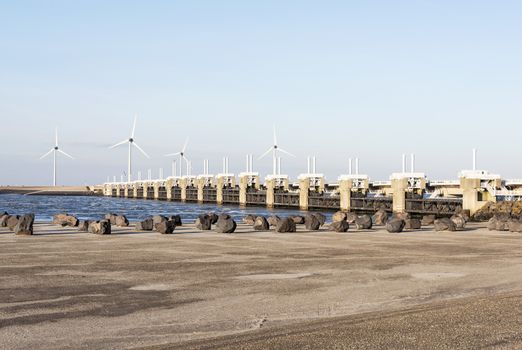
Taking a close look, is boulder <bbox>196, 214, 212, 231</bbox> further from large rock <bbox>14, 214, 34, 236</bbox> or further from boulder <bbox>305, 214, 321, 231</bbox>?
large rock <bbox>14, 214, 34, 236</bbox>

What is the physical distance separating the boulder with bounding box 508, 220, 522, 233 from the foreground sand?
996 centimetres

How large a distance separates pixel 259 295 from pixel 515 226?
25.4 m

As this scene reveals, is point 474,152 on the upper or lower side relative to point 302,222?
upper

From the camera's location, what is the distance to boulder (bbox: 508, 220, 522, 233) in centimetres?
3591

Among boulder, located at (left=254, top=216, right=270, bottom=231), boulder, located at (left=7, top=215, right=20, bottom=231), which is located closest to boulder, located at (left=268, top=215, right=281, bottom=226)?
boulder, located at (left=254, top=216, right=270, bottom=231)

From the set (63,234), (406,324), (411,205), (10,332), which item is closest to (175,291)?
(10,332)

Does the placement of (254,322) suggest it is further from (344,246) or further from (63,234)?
(63,234)

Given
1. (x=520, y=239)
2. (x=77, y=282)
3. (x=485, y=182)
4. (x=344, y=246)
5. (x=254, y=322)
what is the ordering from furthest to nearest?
1. (x=485, y=182)
2. (x=520, y=239)
3. (x=344, y=246)
4. (x=77, y=282)
5. (x=254, y=322)

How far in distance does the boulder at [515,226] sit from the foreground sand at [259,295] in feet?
32.7

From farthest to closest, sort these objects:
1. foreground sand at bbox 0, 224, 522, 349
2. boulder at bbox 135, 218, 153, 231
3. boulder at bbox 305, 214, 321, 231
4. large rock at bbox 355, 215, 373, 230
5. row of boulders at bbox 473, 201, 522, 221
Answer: row of boulders at bbox 473, 201, 522, 221 < large rock at bbox 355, 215, 373, 230 < boulder at bbox 305, 214, 321, 231 < boulder at bbox 135, 218, 153, 231 < foreground sand at bbox 0, 224, 522, 349

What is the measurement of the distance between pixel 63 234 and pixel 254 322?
22.9m

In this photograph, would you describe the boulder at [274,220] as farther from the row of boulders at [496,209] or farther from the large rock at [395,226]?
the row of boulders at [496,209]

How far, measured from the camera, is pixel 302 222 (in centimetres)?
4378

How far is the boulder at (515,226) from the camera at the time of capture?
35.9 metres
